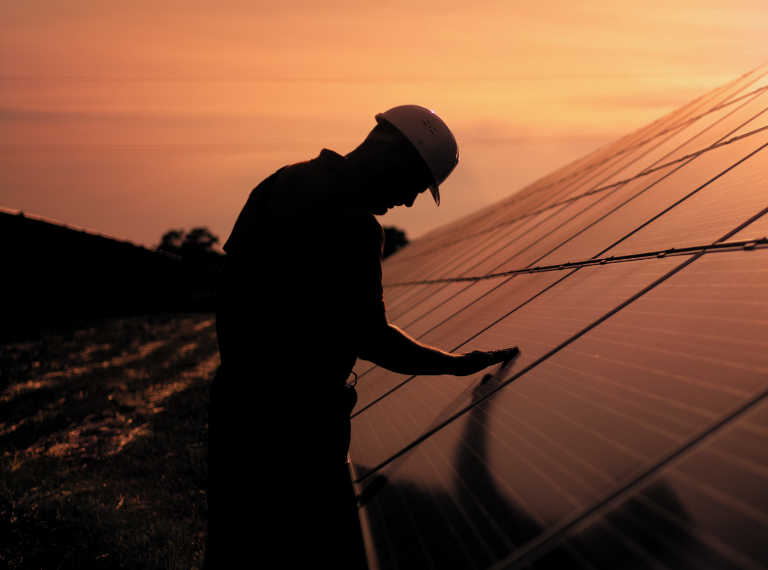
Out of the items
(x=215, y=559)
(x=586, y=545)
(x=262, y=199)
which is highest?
(x=262, y=199)

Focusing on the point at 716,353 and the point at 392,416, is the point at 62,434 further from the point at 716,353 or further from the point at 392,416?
the point at 716,353

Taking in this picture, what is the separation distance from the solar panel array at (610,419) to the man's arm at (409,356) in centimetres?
15

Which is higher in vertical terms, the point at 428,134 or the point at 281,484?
the point at 428,134

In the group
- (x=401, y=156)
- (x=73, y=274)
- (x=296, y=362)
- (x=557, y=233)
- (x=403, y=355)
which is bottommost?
(x=557, y=233)

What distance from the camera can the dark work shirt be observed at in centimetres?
221

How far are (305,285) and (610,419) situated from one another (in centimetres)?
127

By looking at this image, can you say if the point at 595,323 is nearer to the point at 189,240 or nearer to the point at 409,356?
the point at 409,356

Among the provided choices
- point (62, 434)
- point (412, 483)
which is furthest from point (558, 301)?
point (62, 434)

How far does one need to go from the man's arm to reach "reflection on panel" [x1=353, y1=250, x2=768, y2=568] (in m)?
0.21

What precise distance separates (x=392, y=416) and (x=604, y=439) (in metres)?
1.67

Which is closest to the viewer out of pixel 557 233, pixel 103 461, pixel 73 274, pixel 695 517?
pixel 695 517

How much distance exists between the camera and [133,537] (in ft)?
15.3

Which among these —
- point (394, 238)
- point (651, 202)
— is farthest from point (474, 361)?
point (394, 238)

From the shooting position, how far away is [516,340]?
9.14 ft
